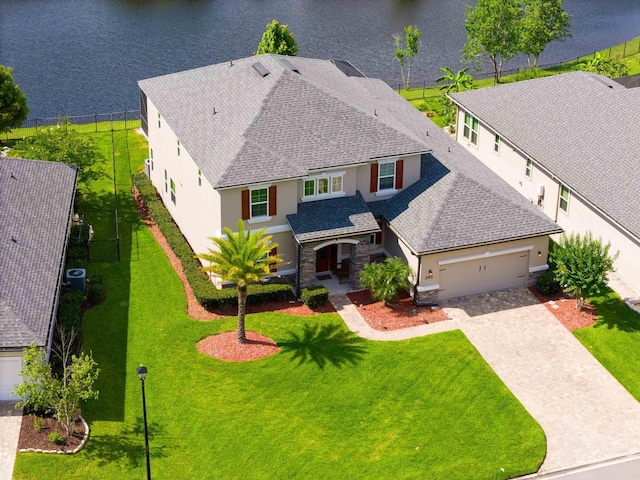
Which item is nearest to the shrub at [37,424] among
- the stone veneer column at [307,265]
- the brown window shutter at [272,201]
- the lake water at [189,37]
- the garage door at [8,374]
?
the garage door at [8,374]

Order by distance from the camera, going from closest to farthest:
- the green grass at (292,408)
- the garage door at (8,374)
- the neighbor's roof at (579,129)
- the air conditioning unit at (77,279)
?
the green grass at (292,408), the garage door at (8,374), the air conditioning unit at (77,279), the neighbor's roof at (579,129)

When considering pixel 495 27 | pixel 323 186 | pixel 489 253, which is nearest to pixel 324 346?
pixel 323 186

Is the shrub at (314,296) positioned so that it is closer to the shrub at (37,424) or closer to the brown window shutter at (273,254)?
the brown window shutter at (273,254)

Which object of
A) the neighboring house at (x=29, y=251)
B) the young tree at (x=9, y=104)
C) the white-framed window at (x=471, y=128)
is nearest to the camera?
the neighboring house at (x=29, y=251)

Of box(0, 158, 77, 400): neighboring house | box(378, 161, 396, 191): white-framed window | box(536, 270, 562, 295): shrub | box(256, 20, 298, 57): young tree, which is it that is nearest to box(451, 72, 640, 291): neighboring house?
box(536, 270, 562, 295): shrub

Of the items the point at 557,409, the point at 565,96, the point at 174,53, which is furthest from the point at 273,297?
the point at 174,53
